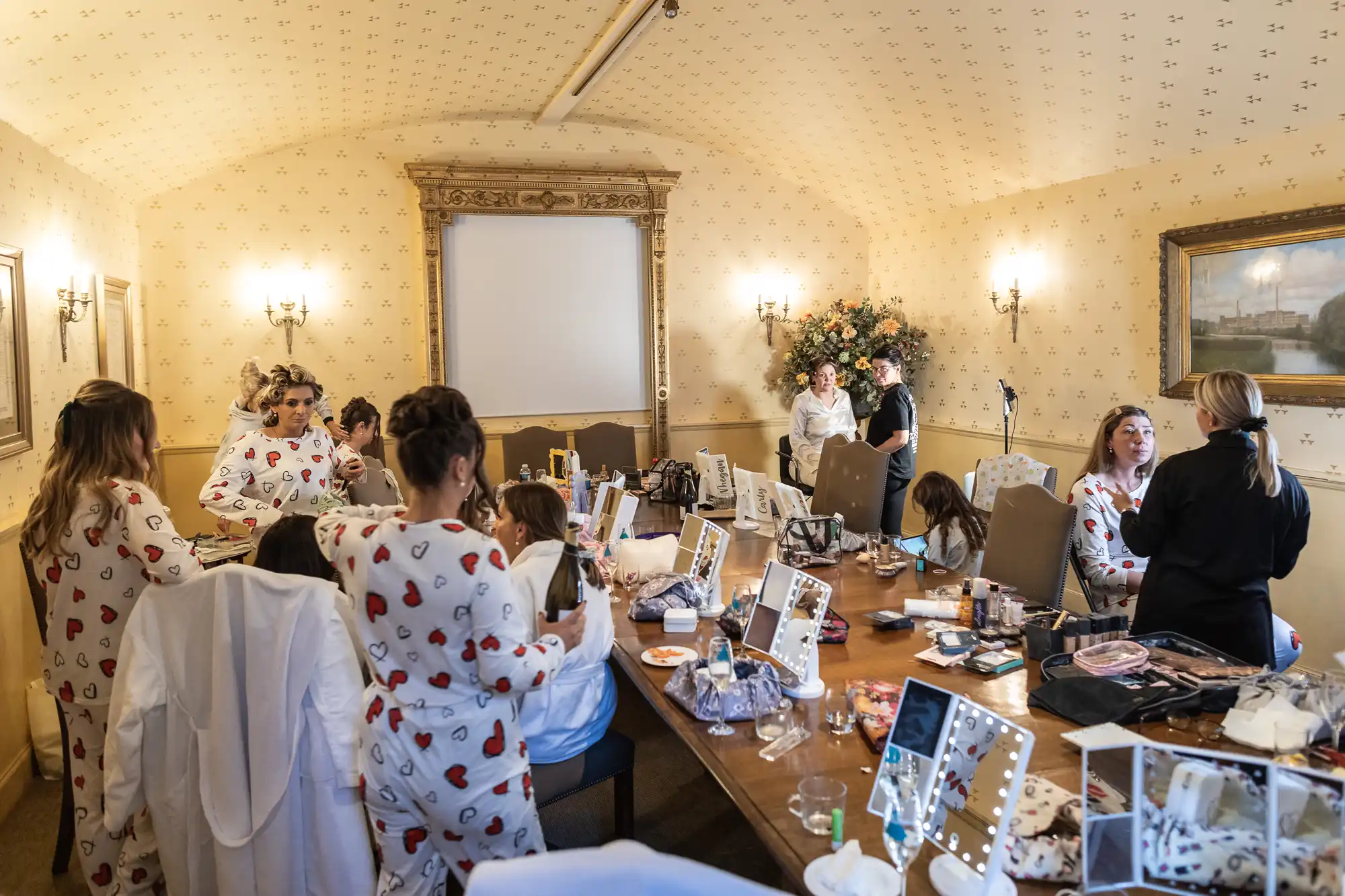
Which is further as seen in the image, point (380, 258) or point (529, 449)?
point (380, 258)

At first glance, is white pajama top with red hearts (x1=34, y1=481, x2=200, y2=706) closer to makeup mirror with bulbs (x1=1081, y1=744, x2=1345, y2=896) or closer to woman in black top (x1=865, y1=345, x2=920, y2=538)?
makeup mirror with bulbs (x1=1081, y1=744, x2=1345, y2=896)

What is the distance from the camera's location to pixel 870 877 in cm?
138

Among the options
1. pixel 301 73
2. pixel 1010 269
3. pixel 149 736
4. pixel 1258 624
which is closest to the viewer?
pixel 149 736

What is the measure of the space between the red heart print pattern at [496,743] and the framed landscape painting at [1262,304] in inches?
154

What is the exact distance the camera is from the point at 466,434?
175 cm

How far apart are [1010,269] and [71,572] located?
5360mm

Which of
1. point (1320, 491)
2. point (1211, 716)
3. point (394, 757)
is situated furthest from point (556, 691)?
point (1320, 491)

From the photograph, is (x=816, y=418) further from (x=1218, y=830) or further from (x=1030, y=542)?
(x=1218, y=830)

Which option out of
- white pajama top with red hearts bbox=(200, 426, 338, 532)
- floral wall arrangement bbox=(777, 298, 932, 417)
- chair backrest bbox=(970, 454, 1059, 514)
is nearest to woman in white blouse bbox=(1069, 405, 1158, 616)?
chair backrest bbox=(970, 454, 1059, 514)

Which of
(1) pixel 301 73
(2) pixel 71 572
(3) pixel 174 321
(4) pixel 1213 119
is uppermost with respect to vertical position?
(1) pixel 301 73

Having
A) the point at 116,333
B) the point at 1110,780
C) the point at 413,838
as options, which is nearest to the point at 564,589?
the point at 413,838

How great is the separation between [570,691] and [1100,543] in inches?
81.6

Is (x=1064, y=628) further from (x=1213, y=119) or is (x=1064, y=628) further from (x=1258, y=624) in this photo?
(x=1213, y=119)

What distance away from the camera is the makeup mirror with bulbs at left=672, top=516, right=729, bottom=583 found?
2852 mm
